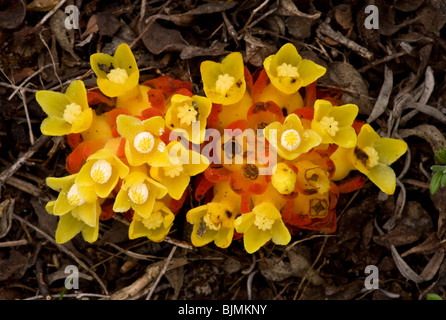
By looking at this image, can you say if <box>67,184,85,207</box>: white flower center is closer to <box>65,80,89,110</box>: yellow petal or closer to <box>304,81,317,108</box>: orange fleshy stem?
<box>65,80,89,110</box>: yellow petal

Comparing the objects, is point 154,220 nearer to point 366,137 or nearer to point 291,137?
point 291,137

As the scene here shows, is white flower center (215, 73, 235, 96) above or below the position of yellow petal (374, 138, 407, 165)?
above

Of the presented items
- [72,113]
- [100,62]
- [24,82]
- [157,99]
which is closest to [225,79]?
[157,99]

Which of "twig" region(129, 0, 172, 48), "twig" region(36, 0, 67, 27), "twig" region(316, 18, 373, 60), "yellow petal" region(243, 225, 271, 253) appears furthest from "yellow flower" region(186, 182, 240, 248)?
"twig" region(36, 0, 67, 27)

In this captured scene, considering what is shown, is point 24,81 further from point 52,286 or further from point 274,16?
point 274,16

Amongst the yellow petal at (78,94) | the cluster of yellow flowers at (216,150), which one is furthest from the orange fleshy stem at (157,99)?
the yellow petal at (78,94)

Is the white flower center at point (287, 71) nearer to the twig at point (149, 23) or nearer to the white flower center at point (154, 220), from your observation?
the twig at point (149, 23)
